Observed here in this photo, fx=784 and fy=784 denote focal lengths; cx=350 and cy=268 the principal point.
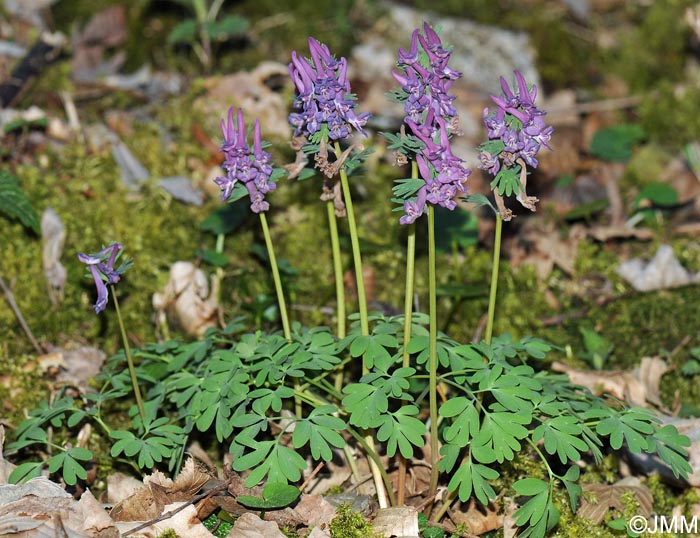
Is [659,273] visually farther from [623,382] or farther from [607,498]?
[607,498]

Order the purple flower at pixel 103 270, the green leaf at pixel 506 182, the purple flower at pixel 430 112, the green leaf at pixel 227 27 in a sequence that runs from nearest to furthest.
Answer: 1. the purple flower at pixel 430 112
2. the green leaf at pixel 506 182
3. the purple flower at pixel 103 270
4. the green leaf at pixel 227 27

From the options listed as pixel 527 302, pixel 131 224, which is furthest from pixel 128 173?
pixel 527 302

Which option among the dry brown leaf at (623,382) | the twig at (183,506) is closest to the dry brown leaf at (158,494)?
the twig at (183,506)

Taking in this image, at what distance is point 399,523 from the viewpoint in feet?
9.93

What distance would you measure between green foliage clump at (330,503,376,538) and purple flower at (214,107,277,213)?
48.5 inches

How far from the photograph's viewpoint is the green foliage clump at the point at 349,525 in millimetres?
3006

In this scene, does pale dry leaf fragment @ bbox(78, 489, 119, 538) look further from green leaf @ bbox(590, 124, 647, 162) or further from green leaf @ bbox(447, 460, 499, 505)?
green leaf @ bbox(590, 124, 647, 162)

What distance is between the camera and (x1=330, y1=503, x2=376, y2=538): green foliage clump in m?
3.01

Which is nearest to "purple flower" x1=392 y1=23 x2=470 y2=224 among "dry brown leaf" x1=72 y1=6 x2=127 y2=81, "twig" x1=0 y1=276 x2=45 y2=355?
"twig" x1=0 y1=276 x2=45 y2=355

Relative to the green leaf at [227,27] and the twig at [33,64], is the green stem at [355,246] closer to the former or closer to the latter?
the green leaf at [227,27]

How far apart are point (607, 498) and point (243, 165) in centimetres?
210

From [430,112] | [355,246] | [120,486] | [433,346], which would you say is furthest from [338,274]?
[120,486]

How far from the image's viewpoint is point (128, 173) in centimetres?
488

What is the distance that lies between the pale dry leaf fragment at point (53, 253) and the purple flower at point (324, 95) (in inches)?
81.9
